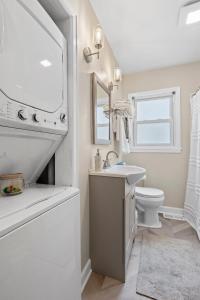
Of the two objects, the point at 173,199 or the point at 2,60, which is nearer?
the point at 2,60

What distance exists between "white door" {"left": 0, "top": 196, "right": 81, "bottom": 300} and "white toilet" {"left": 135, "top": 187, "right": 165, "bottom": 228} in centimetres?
149

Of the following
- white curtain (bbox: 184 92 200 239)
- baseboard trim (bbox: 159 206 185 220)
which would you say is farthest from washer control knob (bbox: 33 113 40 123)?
baseboard trim (bbox: 159 206 185 220)

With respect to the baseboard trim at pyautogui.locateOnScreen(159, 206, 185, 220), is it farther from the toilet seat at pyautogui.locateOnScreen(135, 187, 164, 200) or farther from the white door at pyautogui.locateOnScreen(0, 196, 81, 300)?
the white door at pyautogui.locateOnScreen(0, 196, 81, 300)

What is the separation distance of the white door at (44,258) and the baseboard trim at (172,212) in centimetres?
211

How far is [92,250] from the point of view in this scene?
151cm

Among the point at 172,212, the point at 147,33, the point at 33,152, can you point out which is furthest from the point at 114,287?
the point at 147,33

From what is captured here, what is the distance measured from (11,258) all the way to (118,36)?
7.73 feet

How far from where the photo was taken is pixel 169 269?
1.51 meters

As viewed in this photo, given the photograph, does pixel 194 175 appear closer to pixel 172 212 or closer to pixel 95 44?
pixel 172 212

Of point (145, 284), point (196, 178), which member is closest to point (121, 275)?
point (145, 284)

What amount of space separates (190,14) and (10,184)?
2.25m

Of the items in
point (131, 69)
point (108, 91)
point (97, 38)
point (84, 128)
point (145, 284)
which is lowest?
point (145, 284)

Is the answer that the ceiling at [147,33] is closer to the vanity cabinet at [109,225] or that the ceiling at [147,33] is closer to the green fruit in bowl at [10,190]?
the vanity cabinet at [109,225]

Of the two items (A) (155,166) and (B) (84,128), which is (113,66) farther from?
(A) (155,166)
